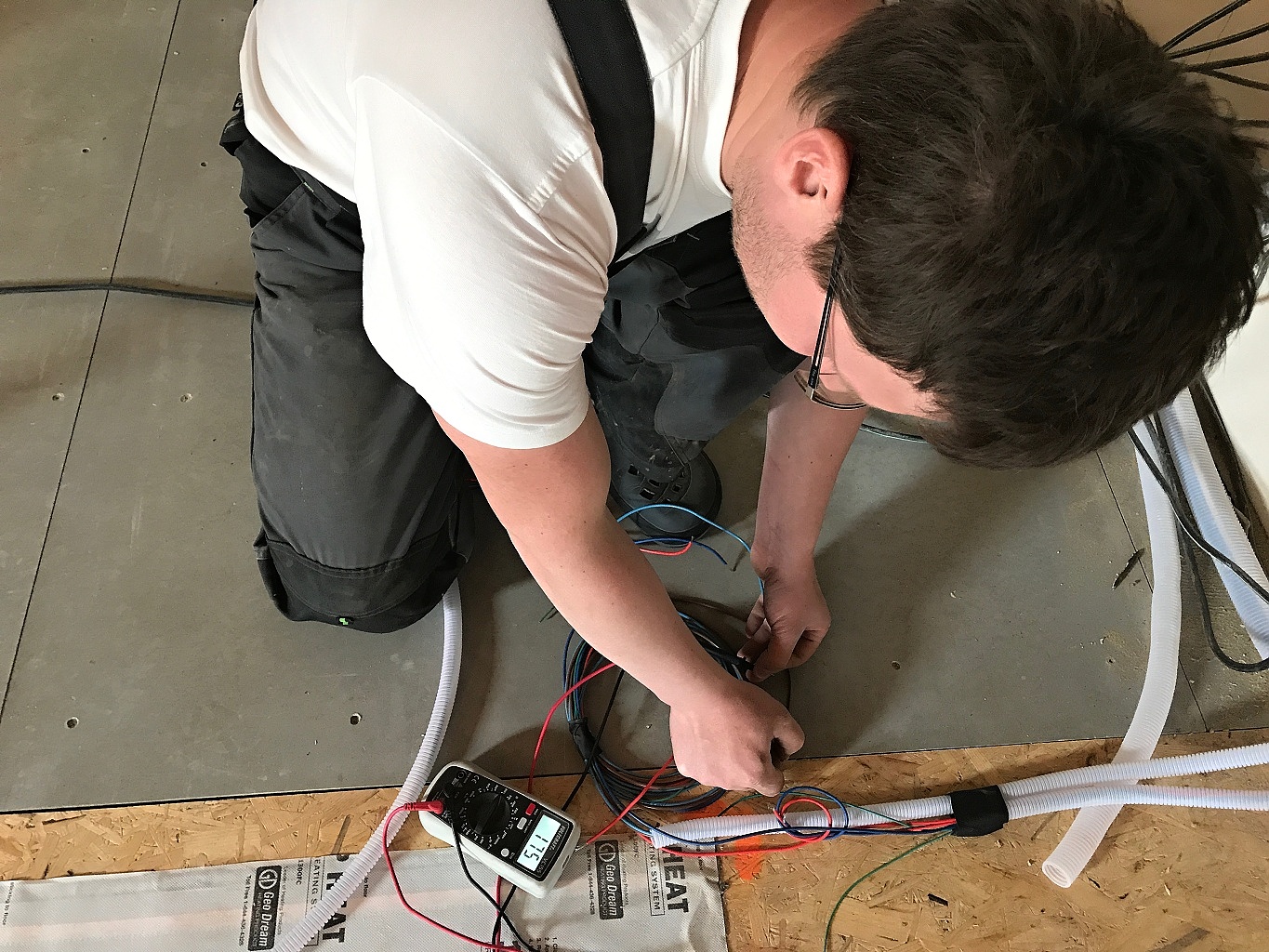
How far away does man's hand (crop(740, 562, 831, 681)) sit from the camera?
1.14m

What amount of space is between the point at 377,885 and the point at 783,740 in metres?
0.52

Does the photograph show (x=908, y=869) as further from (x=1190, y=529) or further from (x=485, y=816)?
(x=1190, y=529)

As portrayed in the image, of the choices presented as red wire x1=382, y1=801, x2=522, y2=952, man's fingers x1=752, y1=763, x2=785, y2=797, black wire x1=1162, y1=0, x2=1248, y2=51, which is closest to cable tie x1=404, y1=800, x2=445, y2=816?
red wire x1=382, y1=801, x2=522, y2=952

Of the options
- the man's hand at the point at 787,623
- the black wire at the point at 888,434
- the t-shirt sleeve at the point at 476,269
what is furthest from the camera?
the black wire at the point at 888,434

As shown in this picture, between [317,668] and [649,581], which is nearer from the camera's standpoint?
[649,581]

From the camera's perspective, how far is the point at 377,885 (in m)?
1.03

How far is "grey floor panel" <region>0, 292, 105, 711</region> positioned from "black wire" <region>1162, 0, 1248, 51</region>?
1775 millimetres

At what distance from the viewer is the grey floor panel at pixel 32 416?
1.20 meters

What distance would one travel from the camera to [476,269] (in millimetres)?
622

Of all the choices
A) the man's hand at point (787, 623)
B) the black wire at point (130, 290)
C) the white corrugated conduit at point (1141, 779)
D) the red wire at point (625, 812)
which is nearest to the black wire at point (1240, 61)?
the white corrugated conduit at point (1141, 779)

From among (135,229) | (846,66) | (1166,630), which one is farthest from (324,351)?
(1166,630)

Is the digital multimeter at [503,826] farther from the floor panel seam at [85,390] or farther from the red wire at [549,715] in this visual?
the floor panel seam at [85,390]

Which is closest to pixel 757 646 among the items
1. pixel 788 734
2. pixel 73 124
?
pixel 788 734

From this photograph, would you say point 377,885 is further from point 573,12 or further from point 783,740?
point 573,12
